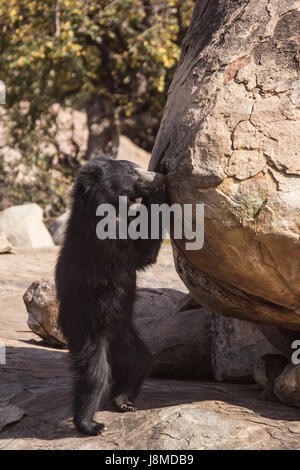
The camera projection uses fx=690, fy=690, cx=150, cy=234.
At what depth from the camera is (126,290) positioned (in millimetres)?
4387

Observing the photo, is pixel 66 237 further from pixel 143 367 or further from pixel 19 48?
pixel 19 48

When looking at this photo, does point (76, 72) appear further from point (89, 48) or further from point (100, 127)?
point (100, 127)

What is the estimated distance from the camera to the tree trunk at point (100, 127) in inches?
581

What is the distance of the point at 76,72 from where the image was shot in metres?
13.4

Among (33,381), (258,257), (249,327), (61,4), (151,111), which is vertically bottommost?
(33,381)

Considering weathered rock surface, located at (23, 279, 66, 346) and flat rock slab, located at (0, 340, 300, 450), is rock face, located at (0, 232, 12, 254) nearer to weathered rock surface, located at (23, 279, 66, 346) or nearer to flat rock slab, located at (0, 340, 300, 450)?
weathered rock surface, located at (23, 279, 66, 346)

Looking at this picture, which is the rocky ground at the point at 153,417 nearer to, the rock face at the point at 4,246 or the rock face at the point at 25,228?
the rock face at the point at 4,246

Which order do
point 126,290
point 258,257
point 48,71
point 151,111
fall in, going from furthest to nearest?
point 151,111
point 48,71
point 126,290
point 258,257

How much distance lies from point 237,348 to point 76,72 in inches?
363

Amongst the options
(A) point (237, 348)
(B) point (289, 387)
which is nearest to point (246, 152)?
(B) point (289, 387)

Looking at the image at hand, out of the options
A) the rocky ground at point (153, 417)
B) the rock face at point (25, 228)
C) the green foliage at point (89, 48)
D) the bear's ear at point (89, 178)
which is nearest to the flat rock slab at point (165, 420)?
the rocky ground at point (153, 417)

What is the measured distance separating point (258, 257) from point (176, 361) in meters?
2.12
